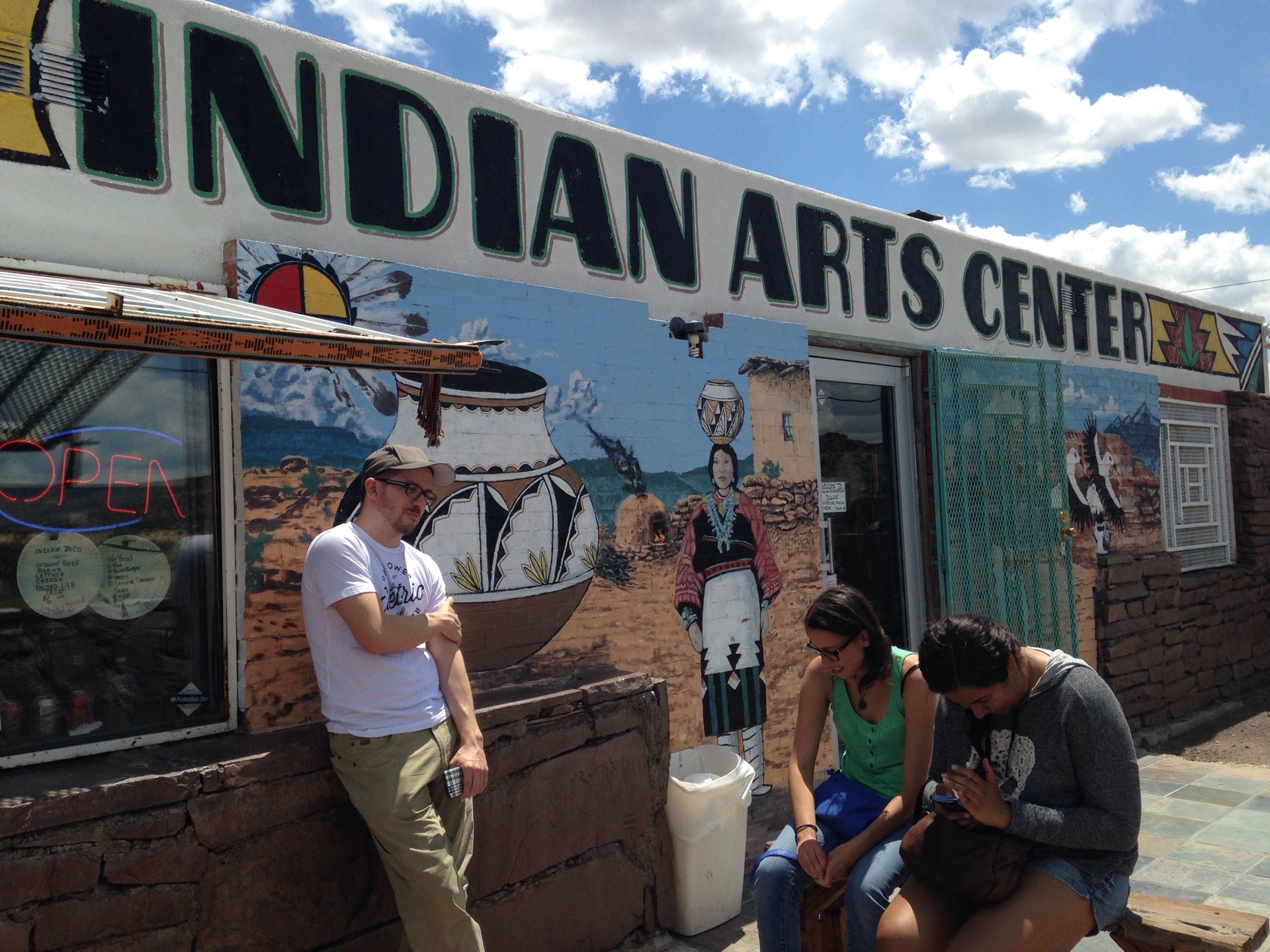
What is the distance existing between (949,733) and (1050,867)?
1.48 ft

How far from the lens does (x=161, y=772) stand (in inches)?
119

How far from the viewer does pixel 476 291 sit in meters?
4.43

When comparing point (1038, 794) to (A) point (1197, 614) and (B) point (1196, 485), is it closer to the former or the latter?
(A) point (1197, 614)

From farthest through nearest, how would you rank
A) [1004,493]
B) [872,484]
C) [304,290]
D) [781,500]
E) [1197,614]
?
1. [1197,614]
2. [1004,493]
3. [872,484]
4. [781,500]
5. [304,290]

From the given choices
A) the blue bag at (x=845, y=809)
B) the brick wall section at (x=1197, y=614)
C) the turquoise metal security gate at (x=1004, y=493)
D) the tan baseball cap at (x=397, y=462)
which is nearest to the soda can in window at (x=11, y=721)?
the tan baseball cap at (x=397, y=462)

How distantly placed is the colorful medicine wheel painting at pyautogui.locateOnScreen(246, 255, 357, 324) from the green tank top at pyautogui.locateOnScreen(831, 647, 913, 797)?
2339 mm

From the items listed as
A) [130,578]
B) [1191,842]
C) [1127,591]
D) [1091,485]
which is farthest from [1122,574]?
[130,578]

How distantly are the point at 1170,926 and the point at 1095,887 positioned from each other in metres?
0.35

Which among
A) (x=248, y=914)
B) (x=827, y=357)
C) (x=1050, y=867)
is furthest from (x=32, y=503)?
(x=827, y=357)

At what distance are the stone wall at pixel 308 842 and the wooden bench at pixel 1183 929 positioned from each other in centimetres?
193

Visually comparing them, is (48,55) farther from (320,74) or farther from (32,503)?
(32,503)

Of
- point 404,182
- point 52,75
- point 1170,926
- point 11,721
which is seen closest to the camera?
point 1170,926

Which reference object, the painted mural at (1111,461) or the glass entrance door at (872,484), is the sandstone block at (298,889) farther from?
the painted mural at (1111,461)

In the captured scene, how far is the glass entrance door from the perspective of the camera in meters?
6.42
